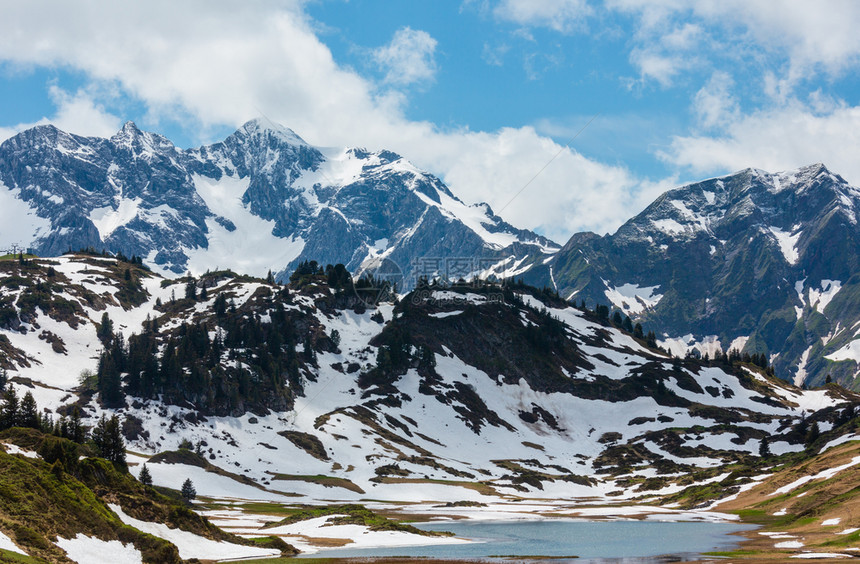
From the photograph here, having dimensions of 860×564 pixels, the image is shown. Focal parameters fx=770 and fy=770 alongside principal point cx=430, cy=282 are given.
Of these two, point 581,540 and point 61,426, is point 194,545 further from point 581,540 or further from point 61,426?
point 581,540

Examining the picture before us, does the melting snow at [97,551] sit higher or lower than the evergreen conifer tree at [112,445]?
lower

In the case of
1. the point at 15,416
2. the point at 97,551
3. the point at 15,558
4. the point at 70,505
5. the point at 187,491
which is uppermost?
the point at 15,416

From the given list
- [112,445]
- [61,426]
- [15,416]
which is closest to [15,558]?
[15,416]

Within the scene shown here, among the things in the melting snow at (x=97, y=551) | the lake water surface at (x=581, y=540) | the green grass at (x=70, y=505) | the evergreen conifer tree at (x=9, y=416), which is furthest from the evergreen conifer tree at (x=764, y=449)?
the melting snow at (x=97, y=551)

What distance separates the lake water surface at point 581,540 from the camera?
245 ft

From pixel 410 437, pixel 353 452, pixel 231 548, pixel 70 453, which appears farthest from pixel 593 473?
pixel 70 453

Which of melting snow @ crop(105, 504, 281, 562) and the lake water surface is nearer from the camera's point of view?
melting snow @ crop(105, 504, 281, 562)

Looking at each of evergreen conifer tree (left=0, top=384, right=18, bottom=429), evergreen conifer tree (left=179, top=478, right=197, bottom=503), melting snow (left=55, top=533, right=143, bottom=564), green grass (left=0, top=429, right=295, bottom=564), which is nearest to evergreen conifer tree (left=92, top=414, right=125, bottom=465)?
evergreen conifer tree (left=0, top=384, right=18, bottom=429)

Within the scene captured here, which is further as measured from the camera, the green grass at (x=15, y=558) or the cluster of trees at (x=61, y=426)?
the cluster of trees at (x=61, y=426)

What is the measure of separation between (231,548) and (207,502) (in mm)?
67262

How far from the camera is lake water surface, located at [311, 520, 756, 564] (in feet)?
245

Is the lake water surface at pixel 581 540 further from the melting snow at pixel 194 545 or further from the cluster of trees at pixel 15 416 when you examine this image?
the cluster of trees at pixel 15 416

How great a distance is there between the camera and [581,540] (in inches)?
3561

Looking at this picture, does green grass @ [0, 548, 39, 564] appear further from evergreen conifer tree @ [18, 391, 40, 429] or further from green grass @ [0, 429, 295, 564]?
evergreen conifer tree @ [18, 391, 40, 429]
